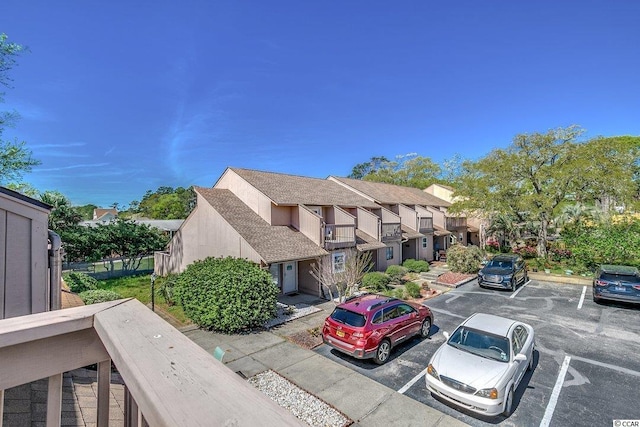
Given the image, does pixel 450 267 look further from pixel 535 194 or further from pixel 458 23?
pixel 458 23

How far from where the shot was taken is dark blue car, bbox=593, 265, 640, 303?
46.0ft

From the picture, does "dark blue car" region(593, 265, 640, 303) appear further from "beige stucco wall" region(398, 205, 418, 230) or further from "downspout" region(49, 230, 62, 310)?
"downspout" region(49, 230, 62, 310)

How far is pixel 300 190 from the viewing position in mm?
20969

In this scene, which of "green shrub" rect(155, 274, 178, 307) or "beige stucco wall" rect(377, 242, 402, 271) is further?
"beige stucco wall" rect(377, 242, 402, 271)

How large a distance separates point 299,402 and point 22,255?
6460mm

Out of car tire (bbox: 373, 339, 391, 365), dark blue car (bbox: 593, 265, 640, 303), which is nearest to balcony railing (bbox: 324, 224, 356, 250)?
car tire (bbox: 373, 339, 391, 365)

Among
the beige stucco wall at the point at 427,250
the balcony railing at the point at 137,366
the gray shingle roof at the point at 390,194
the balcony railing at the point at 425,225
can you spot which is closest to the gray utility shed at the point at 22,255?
the balcony railing at the point at 137,366

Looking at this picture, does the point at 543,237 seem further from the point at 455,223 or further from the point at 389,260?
the point at 389,260

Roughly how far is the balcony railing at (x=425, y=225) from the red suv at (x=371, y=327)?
15877 mm

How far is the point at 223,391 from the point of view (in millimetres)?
1016

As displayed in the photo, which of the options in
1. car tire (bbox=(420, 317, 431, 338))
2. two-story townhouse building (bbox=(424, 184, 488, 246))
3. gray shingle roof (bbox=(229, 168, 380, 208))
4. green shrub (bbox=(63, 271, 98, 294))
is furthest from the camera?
two-story townhouse building (bbox=(424, 184, 488, 246))

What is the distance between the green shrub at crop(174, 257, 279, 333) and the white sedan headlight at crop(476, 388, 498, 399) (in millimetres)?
7690

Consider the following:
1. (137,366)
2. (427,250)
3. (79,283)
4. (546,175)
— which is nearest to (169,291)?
(79,283)

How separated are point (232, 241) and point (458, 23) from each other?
662 inches
